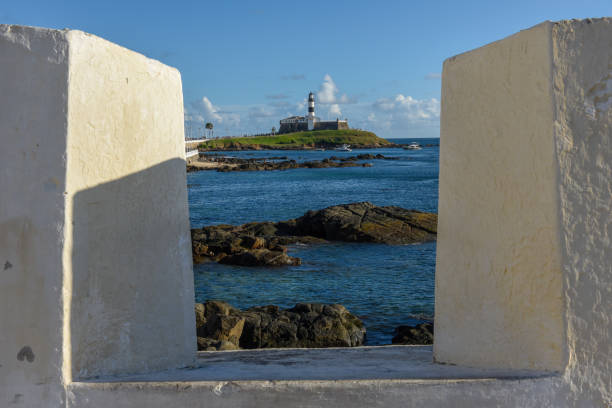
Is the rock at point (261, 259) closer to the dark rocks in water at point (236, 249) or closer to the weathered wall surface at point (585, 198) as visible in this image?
the dark rocks in water at point (236, 249)

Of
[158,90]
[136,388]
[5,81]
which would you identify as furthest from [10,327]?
[158,90]

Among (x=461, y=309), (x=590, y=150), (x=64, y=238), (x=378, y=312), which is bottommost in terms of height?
(x=378, y=312)

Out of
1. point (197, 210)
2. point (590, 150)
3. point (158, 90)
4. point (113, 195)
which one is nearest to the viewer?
point (590, 150)

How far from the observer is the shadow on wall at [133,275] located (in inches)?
129

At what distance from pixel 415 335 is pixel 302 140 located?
389 ft

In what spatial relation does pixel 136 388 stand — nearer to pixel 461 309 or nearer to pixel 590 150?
pixel 461 309

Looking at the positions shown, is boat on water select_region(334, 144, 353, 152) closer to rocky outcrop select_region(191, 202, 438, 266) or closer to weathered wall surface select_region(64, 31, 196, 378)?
rocky outcrop select_region(191, 202, 438, 266)

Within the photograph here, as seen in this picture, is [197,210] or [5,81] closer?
[5,81]

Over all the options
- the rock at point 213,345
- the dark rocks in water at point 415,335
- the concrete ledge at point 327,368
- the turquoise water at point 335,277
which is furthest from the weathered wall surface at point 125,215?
the turquoise water at point 335,277

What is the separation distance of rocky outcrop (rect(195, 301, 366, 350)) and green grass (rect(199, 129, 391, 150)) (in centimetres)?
11235

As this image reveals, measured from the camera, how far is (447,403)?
9.80 feet

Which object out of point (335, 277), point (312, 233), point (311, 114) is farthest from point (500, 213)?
point (311, 114)

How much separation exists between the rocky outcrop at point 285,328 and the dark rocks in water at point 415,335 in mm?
823

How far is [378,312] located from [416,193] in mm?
31245
